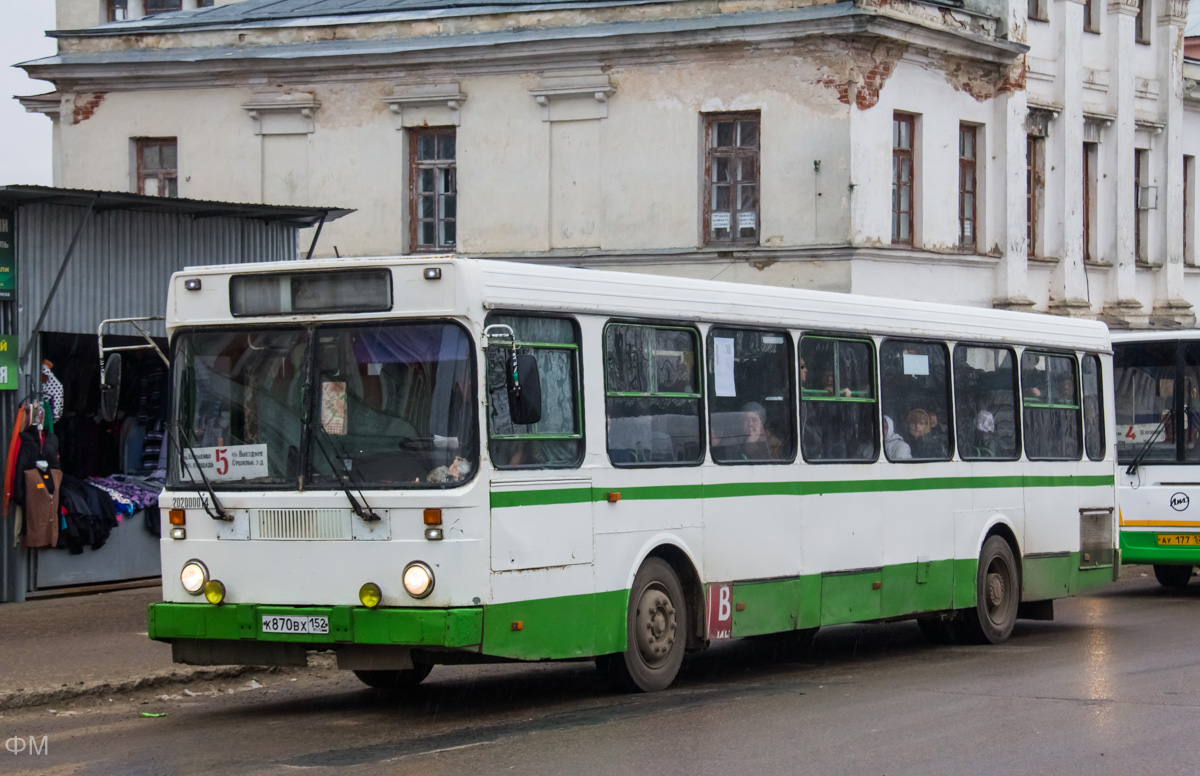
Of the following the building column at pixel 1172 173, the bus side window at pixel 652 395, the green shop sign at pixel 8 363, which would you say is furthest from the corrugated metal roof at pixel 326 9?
the bus side window at pixel 652 395

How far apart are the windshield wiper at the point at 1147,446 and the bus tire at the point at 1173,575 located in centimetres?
169

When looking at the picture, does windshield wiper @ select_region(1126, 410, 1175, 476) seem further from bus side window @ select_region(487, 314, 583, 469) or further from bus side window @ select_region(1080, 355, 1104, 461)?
bus side window @ select_region(487, 314, 583, 469)

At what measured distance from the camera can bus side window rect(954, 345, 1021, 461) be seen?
47.4 feet

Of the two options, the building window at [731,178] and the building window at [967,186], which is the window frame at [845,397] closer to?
the building window at [731,178]

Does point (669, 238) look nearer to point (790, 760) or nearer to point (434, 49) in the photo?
point (434, 49)

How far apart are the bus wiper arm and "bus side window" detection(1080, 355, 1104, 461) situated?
8.49 metres

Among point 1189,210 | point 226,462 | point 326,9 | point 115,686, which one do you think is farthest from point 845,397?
point 1189,210

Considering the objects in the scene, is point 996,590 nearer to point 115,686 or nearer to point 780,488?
point 780,488

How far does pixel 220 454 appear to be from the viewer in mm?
10430

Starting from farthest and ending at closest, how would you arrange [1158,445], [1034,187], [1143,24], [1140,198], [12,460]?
[1143,24]
[1140,198]
[1034,187]
[1158,445]
[12,460]

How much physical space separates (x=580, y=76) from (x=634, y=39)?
117cm

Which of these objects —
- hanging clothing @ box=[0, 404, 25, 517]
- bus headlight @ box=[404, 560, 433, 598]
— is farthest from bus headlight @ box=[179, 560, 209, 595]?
hanging clothing @ box=[0, 404, 25, 517]

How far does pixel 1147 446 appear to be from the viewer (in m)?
19.1

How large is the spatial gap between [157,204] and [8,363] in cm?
211
